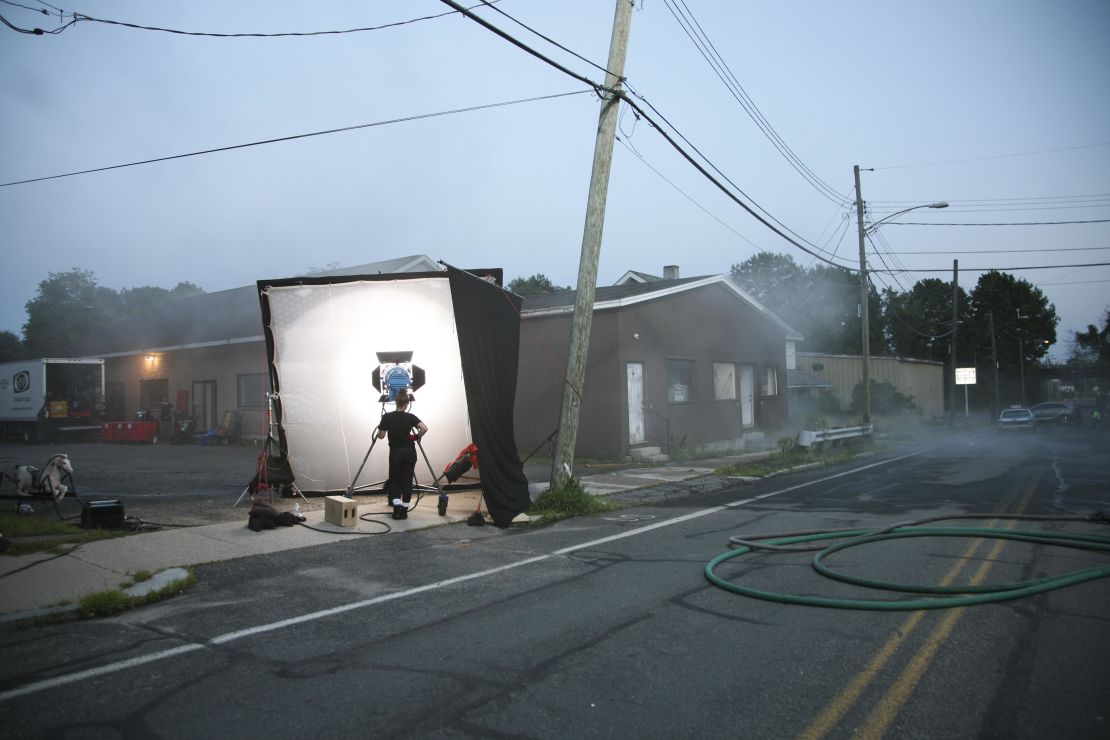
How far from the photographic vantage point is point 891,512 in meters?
10.0

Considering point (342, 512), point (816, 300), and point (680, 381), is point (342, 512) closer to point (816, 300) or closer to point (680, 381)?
point (680, 381)

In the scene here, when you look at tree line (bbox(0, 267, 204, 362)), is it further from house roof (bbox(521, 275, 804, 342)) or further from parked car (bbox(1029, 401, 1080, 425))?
parked car (bbox(1029, 401, 1080, 425))

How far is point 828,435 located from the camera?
21.7m

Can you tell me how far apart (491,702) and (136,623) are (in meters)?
3.31

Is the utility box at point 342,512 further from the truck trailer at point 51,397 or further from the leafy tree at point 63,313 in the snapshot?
the leafy tree at point 63,313

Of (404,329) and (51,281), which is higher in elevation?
(51,281)

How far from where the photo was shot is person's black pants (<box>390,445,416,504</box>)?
977cm

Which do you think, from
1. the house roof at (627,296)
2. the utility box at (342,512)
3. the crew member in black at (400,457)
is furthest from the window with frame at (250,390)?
the utility box at (342,512)

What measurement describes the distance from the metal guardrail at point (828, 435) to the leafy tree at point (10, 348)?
→ 55.7 m

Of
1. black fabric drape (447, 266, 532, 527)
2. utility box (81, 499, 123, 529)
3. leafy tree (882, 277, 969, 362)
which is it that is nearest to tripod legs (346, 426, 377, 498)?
black fabric drape (447, 266, 532, 527)

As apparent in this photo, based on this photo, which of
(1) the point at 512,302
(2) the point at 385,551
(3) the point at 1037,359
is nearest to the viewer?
(2) the point at 385,551

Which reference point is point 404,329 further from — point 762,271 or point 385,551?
point 762,271

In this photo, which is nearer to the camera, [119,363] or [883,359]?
[119,363]

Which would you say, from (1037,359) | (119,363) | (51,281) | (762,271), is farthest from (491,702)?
(1037,359)
